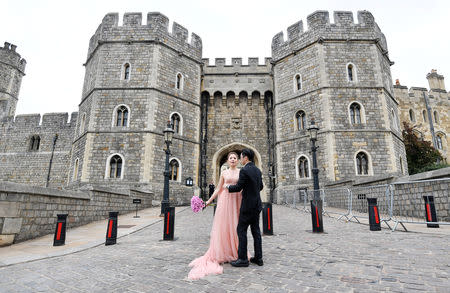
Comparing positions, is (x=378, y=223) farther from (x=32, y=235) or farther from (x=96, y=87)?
(x=96, y=87)

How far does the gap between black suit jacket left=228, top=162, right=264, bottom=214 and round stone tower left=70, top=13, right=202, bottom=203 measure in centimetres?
1145

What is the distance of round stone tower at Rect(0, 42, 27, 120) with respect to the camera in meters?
26.1

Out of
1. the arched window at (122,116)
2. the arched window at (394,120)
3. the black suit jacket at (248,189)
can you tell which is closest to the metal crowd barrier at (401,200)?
the black suit jacket at (248,189)

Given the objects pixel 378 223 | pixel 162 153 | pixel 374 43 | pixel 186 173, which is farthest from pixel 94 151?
pixel 374 43

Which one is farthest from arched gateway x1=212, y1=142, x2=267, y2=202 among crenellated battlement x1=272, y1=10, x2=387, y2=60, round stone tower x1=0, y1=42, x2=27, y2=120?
round stone tower x1=0, y1=42, x2=27, y2=120

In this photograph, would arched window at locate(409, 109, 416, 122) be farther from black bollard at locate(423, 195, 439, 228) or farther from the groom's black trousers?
the groom's black trousers

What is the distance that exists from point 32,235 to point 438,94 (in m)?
33.9

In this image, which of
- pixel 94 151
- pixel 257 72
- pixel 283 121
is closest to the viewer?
pixel 94 151

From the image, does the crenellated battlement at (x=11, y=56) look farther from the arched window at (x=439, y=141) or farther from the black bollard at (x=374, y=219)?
the arched window at (x=439, y=141)

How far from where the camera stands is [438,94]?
25344 mm

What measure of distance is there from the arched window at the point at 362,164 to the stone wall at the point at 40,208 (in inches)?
512

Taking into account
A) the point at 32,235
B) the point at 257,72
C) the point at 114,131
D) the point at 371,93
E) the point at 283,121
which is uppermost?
the point at 257,72

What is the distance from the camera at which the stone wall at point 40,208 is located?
5.37 m

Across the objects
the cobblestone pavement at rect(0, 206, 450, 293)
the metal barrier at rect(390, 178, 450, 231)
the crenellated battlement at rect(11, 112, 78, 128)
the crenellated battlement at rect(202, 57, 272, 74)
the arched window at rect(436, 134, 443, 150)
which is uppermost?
the crenellated battlement at rect(202, 57, 272, 74)
